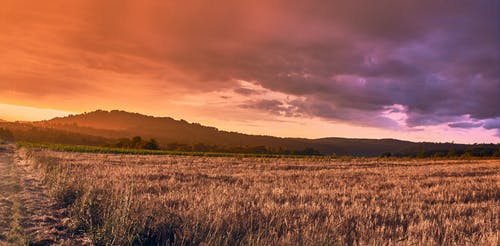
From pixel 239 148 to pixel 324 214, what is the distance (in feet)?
→ 246

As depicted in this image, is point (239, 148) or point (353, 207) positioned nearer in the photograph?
point (353, 207)

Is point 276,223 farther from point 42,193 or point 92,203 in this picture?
point 42,193

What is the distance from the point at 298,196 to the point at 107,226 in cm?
622

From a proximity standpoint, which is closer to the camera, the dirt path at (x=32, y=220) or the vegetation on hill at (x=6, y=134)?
the dirt path at (x=32, y=220)

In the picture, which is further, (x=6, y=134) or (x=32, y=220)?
(x=6, y=134)

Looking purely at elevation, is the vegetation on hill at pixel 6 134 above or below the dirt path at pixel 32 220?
above

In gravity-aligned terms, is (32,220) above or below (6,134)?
below

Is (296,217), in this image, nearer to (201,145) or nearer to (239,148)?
(239,148)

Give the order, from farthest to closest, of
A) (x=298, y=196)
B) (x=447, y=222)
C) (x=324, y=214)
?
(x=298, y=196)
(x=324, y=214)
(x=447, y=222)

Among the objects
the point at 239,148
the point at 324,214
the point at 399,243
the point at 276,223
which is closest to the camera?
the point at 399,243

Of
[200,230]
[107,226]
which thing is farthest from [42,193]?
[200,230]

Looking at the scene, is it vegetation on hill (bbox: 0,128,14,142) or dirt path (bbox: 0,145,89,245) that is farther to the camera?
vegetation on hill (bbox: 0,128,14,142)

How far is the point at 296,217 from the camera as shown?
780 cm

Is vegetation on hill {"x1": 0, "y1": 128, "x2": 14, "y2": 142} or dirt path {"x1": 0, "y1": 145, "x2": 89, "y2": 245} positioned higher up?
vegetation on hill {"x1": 0, "y1": 128, "x2": 14, "y2": 142}
